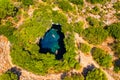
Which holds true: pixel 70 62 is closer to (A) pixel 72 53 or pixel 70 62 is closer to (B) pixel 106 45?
(A) pixel 72 53

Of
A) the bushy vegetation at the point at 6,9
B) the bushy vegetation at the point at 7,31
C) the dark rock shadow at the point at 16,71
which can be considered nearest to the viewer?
the dark rock shadow at the point at 16,71

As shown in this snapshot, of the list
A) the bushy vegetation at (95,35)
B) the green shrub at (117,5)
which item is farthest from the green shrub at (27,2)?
the green shrub at (117,5)

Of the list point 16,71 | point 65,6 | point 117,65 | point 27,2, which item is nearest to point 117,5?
point 65,6

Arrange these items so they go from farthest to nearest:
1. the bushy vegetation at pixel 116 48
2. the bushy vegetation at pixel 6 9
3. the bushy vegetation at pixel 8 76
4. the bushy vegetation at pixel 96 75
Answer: the bushy vegetation at pixel 6 9
the bushy vegetation at pixel 116 48
the bushy vegetation at pixel 96 75
the bushy vegetation at pixel 8 76

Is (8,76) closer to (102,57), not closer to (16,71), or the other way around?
(16,71)

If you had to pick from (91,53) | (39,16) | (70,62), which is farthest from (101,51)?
(39,16)

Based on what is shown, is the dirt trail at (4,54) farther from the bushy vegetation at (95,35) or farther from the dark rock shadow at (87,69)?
the bushy vegetation at (95,35)
